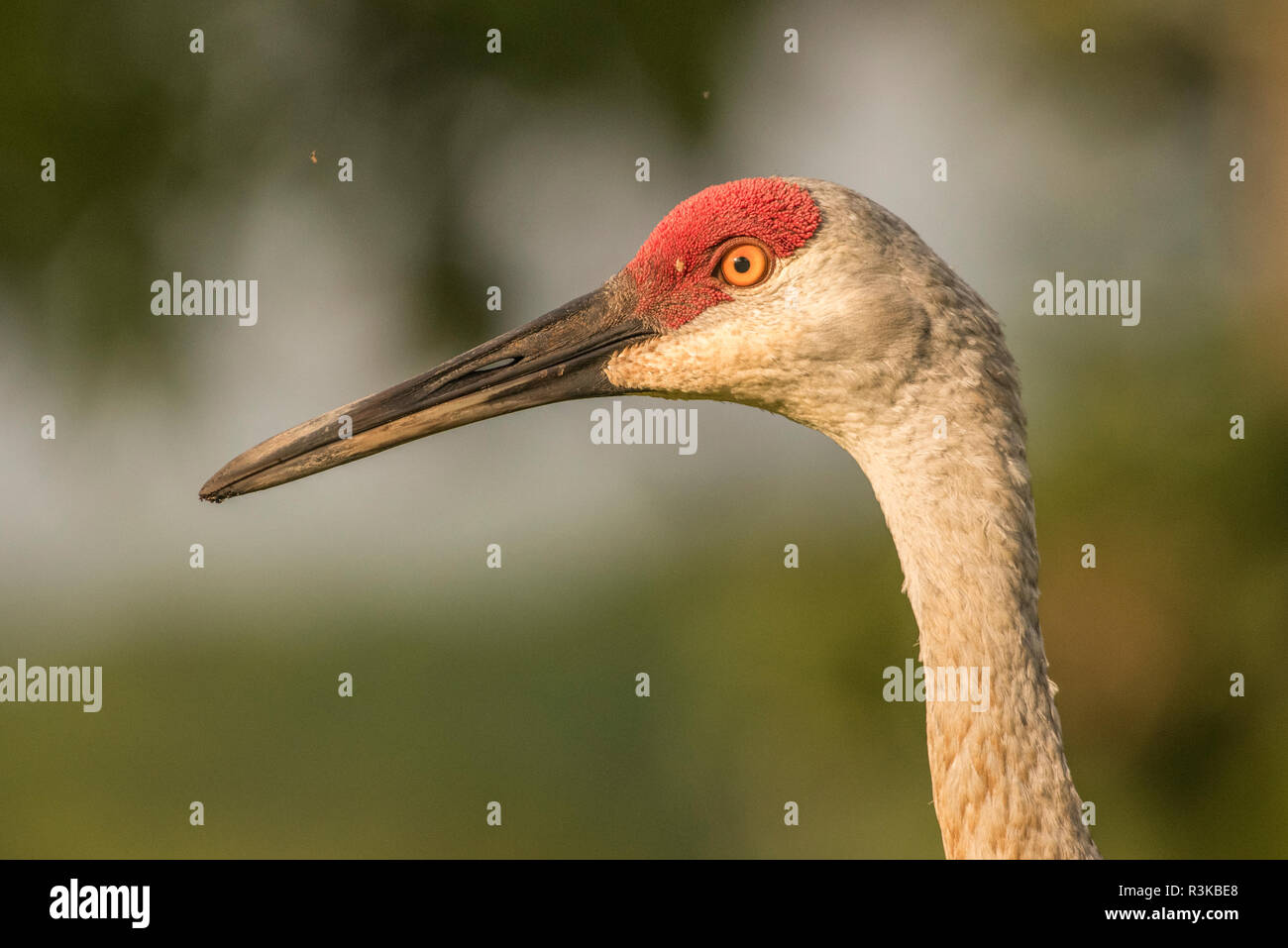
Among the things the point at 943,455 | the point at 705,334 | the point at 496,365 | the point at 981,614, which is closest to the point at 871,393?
the point at 943,455

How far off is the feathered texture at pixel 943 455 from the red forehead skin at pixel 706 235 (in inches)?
2.1

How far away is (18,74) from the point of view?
678 centimetres

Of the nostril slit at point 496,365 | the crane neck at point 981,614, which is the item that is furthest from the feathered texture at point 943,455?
the nostril slit at point 496,365

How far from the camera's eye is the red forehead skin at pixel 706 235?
257 centimetres

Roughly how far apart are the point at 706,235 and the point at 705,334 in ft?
0.77

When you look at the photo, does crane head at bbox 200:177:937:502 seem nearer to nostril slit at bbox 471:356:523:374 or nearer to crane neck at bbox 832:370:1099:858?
nostril slit at bbox 471:356:523:374

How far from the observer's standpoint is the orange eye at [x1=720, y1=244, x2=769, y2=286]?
8.58ft

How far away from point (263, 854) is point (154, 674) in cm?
359

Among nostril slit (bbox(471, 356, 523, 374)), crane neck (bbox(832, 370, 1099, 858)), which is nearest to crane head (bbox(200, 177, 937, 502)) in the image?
nostril slit (bbox(471, 356, 523, 374))

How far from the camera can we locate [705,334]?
2.68 m

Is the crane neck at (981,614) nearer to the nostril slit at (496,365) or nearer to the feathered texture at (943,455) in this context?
the feathered texture at (943,455)

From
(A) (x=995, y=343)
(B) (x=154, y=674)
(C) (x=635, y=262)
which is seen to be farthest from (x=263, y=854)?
(A) (x=995, y=343)

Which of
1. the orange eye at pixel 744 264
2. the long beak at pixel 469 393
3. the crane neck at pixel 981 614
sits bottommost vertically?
the crane neck at pixel 981 614
